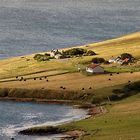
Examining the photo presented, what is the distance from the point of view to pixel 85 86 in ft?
408

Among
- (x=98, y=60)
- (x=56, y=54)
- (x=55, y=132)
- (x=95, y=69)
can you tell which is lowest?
A: (x=55, y=132)

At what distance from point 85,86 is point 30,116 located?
16.8 meters

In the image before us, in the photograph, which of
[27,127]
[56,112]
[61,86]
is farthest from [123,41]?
[27,127]

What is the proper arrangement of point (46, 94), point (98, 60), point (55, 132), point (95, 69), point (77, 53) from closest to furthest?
point (55, 132)
point (46, 94)
point (95, 69)
point (98, 60)
point (77, 53)

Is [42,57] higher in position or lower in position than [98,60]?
lower

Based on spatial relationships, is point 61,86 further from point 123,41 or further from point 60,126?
point 123,41

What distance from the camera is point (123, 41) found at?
181875 mm

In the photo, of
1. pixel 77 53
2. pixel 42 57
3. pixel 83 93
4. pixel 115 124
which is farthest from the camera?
pixel 77 53

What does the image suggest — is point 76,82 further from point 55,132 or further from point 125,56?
point 55,132

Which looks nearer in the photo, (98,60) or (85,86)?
(85,86)

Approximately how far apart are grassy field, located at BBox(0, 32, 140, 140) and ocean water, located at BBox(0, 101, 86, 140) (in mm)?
3986

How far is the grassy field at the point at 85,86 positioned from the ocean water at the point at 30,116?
399cm

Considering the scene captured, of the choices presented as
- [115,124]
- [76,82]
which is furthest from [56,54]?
[115,124]

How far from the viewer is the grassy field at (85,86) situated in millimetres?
94625
